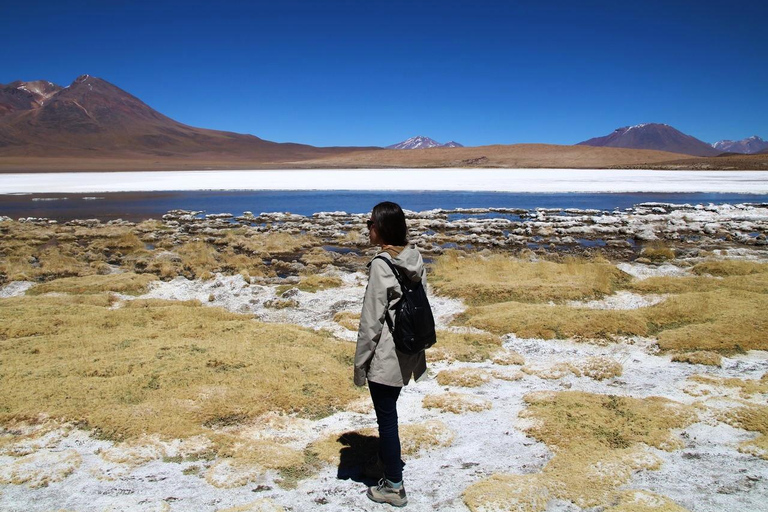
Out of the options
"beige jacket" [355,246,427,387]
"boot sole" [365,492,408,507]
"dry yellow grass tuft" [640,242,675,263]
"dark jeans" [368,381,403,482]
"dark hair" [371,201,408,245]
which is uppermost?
"dark hair" [371,201,408,245]

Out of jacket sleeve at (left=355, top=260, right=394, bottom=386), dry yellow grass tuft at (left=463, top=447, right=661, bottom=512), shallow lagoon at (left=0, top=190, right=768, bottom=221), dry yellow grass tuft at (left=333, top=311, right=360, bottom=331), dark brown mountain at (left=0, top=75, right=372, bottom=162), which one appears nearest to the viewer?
jacket sleeve at (left=355, top=260, right=394, bottom=386)

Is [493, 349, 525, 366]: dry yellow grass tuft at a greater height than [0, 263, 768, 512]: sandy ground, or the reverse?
[0, 263, 768, 512]: sandy ground

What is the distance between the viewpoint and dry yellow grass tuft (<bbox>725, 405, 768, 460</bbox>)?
14.1 ft

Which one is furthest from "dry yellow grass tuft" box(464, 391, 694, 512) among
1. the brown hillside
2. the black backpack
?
the brown hillside

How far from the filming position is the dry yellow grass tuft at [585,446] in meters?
3.68

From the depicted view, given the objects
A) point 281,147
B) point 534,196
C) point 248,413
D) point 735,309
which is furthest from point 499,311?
point 281,147

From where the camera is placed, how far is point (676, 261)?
14.2 meters

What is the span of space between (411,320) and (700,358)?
518 cm

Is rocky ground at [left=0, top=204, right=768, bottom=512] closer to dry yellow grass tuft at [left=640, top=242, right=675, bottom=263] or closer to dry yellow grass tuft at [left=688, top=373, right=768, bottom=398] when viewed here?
dry yellow grass tuft at [left=688, top=373, right=768, bottom=398]

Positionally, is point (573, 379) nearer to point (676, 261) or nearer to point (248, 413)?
point (248, 413)

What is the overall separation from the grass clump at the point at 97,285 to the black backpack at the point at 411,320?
375 inches

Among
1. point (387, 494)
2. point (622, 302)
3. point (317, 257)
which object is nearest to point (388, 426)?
point (387, 494)

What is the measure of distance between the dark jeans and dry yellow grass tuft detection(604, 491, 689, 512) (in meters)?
1.41

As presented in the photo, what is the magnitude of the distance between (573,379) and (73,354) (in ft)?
19.0
